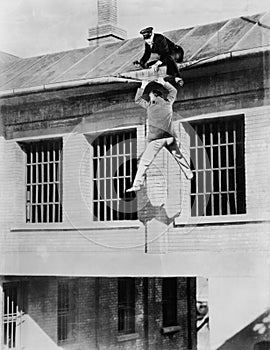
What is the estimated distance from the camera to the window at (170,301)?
2.41 meters

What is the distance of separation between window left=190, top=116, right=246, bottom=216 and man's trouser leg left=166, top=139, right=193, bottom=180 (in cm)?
2

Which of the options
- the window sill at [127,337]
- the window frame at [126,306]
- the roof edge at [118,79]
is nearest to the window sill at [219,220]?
the window frame at [126,306]

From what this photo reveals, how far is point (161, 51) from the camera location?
2512 mm

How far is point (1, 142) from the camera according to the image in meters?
2.80

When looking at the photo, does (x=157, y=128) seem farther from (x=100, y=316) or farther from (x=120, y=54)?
(x=100, y=316)

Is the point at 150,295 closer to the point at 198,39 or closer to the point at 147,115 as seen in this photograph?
the point at 147,115

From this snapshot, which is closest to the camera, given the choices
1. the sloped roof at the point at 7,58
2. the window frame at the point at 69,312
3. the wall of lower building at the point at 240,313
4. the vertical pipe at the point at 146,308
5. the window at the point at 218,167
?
the wall of lower building at the point at 240,313

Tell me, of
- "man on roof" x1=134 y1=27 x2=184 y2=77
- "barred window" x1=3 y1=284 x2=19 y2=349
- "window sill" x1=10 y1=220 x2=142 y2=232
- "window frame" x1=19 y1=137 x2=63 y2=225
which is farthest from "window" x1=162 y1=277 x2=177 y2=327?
"man on roof" x1=134 y1=27 x2=184 y2=77

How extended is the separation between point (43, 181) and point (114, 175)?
314mm

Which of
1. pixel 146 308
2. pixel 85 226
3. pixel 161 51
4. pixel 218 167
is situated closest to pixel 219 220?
pixel 218 167

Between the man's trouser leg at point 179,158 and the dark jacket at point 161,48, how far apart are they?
0.32 metres

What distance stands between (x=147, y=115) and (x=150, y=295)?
666mm

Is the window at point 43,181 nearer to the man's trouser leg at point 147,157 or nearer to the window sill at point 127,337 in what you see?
the man's trouser leg at point 147,157

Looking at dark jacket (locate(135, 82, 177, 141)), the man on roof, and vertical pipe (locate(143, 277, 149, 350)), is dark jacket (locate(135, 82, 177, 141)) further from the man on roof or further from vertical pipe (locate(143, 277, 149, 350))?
vertical pipe (locate(143, 277, 149, 350))
